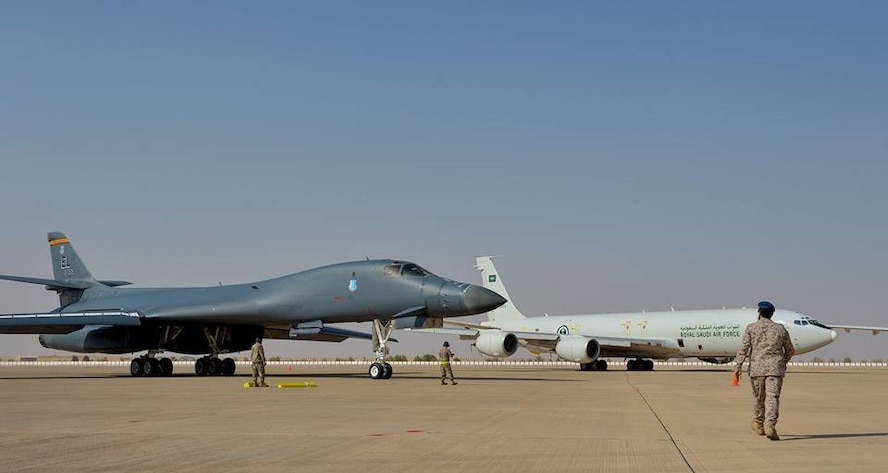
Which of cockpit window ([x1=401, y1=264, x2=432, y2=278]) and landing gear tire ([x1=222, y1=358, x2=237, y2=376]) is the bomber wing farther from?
cockpit window ([x1=401, y1=264, x2=432, y2=278])

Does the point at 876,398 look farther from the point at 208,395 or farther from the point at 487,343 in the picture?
the point at 487,343

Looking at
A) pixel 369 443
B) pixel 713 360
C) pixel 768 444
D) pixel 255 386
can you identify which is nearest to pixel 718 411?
pixel 768 444

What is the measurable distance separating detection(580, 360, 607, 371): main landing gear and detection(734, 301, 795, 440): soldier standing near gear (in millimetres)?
37372

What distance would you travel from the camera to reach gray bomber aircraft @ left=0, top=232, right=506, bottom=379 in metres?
26.9

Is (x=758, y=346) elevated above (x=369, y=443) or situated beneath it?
elevated above

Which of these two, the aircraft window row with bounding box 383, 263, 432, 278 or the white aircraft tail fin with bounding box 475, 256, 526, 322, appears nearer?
the aircraft window row with bounding box 383, 263, 432, 278

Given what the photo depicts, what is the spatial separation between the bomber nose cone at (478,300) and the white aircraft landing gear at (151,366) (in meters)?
11.9

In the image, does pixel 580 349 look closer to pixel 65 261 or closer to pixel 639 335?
pixel 639 335

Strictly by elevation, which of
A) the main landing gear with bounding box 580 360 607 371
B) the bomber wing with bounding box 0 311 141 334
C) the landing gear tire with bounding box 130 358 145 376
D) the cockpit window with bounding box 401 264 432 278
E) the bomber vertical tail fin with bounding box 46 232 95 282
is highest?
the bomber vertical tail fin with bounding box 46 232 95 282

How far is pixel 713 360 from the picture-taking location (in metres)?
47.5

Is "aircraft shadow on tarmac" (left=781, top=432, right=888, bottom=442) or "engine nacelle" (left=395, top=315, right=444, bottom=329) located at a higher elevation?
"engine nacelle" (left=395, top=315, right=444, bottom=329)

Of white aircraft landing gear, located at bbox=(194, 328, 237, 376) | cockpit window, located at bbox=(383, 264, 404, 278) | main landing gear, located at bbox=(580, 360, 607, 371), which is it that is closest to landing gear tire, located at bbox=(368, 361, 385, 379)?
cockpit window, located at bbox=(383, 264, 404, 278)

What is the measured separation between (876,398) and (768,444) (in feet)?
37.3

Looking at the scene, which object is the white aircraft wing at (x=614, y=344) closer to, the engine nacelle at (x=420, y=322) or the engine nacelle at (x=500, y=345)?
the engine nacelle at (x=500, y=345)
